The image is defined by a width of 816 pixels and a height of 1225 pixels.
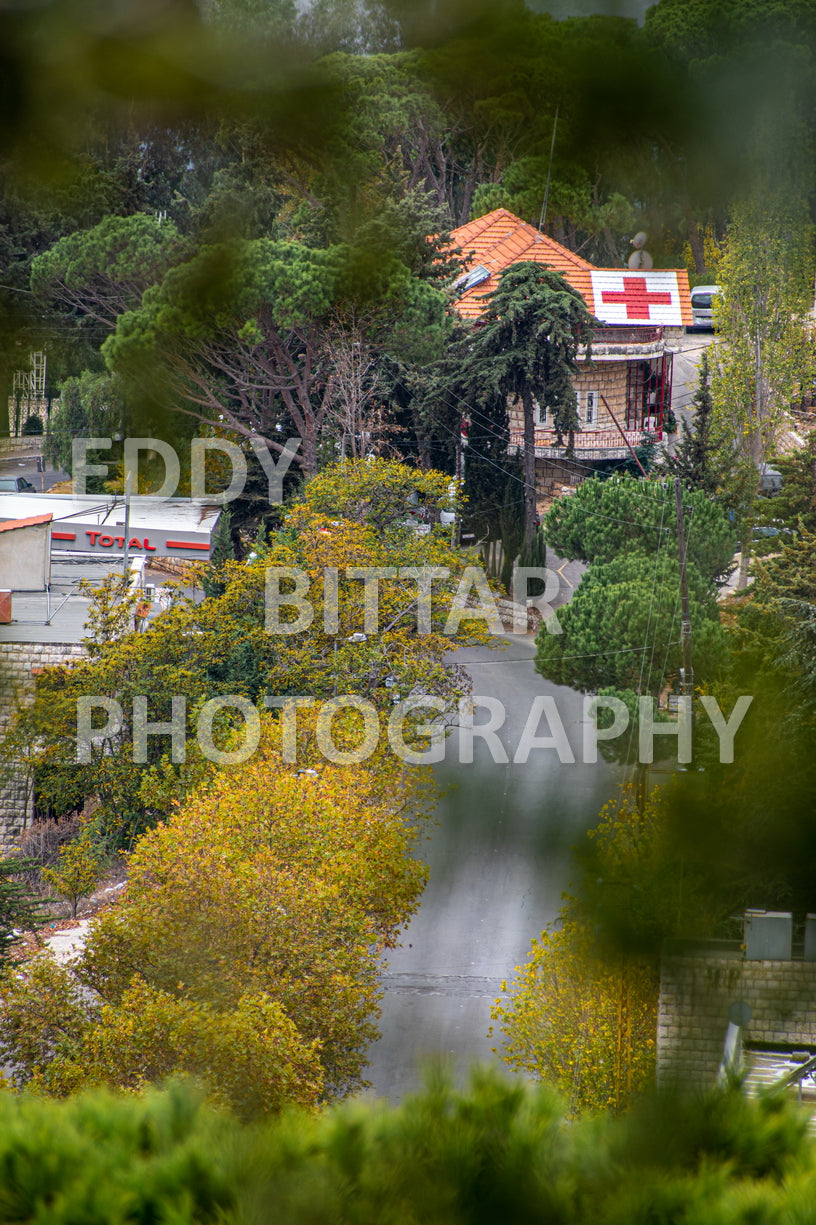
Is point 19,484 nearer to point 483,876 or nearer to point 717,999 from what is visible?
point 483,876

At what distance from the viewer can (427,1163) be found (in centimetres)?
122

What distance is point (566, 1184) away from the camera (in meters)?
1.14

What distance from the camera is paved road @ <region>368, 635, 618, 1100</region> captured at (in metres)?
2.03

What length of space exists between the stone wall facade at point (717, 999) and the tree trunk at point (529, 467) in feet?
45.4

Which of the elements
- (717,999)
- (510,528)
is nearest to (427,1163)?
(717,999)

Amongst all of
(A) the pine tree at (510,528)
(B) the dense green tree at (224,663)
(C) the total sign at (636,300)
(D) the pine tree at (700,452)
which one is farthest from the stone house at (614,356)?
(B) the dense green tree at (224,663)

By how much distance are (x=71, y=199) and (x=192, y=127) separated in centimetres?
A: 14

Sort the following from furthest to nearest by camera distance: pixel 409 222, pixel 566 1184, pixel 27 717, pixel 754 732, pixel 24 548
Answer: pixel 24 548 < pixel 27 717 < pixel 409 222 < pixel 754 732 < pixel 566 1184

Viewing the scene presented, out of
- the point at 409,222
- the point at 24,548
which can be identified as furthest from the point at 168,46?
the point at 24,548

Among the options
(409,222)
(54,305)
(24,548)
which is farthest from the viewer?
(24,548)

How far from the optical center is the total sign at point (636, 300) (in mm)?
15695

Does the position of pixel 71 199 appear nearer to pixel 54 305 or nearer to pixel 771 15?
pixel 54 305

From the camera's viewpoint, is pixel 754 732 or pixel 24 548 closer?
pixel 754 732

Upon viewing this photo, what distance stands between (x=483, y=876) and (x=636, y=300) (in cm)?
1397
